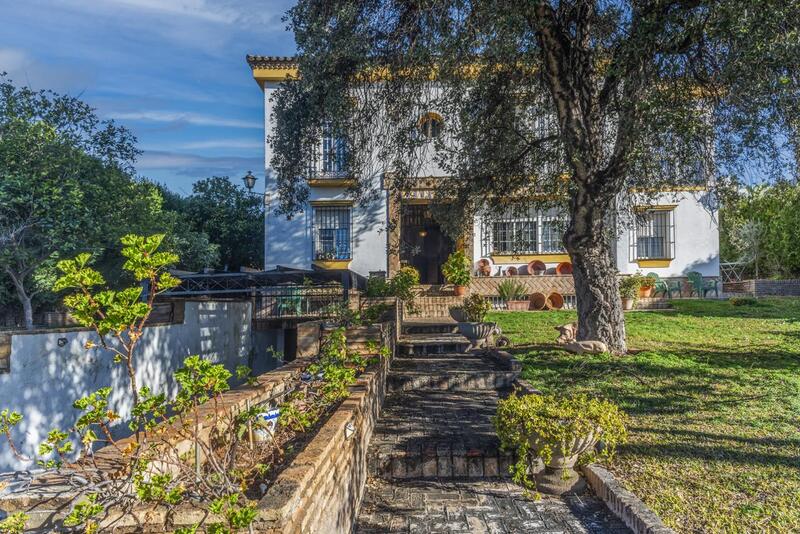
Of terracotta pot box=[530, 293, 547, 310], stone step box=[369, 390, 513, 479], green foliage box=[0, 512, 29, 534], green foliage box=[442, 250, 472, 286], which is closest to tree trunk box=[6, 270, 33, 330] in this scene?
green foliage box=[442, 250, 472, 286]

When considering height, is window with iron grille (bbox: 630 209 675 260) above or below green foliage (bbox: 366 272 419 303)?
above

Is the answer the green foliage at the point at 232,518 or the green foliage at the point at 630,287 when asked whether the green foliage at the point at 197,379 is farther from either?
the green foliage at the point at 630,287

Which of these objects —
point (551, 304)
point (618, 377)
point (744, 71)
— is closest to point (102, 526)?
point (618, 377)

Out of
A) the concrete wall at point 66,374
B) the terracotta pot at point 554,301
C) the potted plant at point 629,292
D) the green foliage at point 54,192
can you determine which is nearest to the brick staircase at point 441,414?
the concrete wall at point 66,374

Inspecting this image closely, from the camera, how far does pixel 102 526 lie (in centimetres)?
207

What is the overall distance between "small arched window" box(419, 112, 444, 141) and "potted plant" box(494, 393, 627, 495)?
6545 millimetres

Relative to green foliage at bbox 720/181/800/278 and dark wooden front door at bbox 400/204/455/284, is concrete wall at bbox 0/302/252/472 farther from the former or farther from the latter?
green foliage at bbox 720/181/800/278

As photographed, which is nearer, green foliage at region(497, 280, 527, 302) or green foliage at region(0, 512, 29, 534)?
green foliage at region(0, 512, 29, 534)

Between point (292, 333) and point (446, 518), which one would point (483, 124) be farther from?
point (292, 333)

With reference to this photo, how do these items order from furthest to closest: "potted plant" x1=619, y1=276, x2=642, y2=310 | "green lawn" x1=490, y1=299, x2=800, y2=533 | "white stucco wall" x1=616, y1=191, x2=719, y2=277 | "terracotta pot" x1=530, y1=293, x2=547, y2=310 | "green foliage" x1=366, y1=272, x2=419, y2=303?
"white stucco wall" x1=616, y1=191, x2=719, y2=277 < "terracotta pot" x1=530, y1=293, x2=547, y2=310 < "potted plant" x1=619, y1=276, x2=642, y2=310 < "green foliage" x1=366, y1=272, x2=419, y2=303 < "green lawn" x1=490, y1=299, x2=800, y2=533

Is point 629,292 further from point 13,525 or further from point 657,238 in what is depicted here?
point 13,525

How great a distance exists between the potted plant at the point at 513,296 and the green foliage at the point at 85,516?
14426 millimetres

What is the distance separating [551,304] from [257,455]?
44.6 ft

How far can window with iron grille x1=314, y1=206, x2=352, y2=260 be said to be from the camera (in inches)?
698
